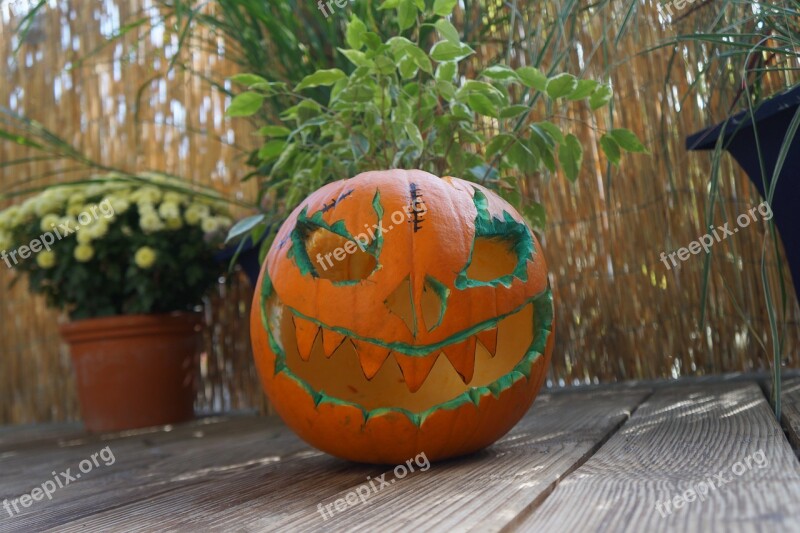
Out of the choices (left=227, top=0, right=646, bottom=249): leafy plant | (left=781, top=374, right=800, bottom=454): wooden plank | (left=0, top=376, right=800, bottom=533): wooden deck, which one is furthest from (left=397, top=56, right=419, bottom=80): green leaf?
(left=781, top=374, right=800, bottom=454): wooden plank

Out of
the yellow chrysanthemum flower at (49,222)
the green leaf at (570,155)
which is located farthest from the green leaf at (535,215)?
the yellow chrysanthemum flower at (49,222)

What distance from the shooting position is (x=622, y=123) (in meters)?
1.73

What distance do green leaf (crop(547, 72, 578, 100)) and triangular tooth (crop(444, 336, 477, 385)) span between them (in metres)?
0.40

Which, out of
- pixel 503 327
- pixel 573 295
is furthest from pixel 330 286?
pixel 573 295

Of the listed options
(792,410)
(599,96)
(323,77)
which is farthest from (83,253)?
(792,410)

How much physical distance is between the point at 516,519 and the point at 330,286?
16.4 inches

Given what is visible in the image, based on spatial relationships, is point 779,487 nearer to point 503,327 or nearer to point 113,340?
point 503,327

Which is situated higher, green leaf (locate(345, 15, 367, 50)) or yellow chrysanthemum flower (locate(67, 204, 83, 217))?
green leaf (locate(345, 15, 367, 50))

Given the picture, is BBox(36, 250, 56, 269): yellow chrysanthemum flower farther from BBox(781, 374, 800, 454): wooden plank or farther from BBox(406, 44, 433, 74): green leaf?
BBox(781, 374, 800, 454): wooden plank

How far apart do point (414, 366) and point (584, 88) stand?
19.0 inches

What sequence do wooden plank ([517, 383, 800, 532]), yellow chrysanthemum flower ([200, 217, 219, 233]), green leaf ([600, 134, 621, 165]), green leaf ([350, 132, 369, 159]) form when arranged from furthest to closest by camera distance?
1. yellow chrysanthemum flower ([200, 217, 219, 233])
2. green leaf ([350, 132, 369, 159])
3. green leaf ([600, 134, 621, 165])
4. wooden plank ([517, 383, 800, 532])

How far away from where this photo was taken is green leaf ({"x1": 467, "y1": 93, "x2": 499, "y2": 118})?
114cm

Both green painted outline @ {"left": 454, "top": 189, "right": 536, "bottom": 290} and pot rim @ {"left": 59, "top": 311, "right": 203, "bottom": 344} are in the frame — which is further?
pot rim @ {"left": 59, "top": 311, "right": 203, "bottom": 344}

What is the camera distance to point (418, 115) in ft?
4.06
